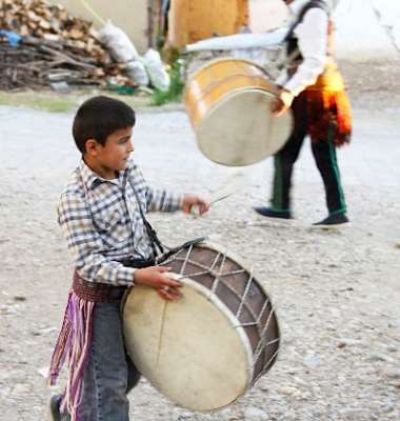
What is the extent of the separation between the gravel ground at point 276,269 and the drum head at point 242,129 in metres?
0.59

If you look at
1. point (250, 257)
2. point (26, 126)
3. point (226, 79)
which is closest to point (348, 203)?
point (250, 257)

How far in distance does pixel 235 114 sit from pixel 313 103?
732 mm

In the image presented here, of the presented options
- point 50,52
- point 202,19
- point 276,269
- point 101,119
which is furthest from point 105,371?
point 202,19

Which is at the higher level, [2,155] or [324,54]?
[324,54]

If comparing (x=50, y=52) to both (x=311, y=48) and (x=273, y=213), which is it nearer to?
(x=273, y=213)

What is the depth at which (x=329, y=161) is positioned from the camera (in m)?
6.38

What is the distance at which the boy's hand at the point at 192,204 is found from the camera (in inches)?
137

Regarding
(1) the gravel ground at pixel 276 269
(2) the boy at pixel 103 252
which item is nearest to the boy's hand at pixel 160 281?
(2) the boy at pixel 103 252

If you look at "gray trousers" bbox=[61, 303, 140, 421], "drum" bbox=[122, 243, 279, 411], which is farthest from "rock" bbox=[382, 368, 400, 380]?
"gray trousers" bbox=[61, 303, 140, 421]

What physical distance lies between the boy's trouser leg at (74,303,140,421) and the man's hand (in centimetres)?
262

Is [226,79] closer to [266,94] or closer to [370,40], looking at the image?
[266,94]

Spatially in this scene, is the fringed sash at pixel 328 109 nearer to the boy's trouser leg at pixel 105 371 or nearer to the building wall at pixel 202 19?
the boy's trouser leg at pixel 105 371

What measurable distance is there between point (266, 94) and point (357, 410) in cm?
215

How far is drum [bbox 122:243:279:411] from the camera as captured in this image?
3117 mm
